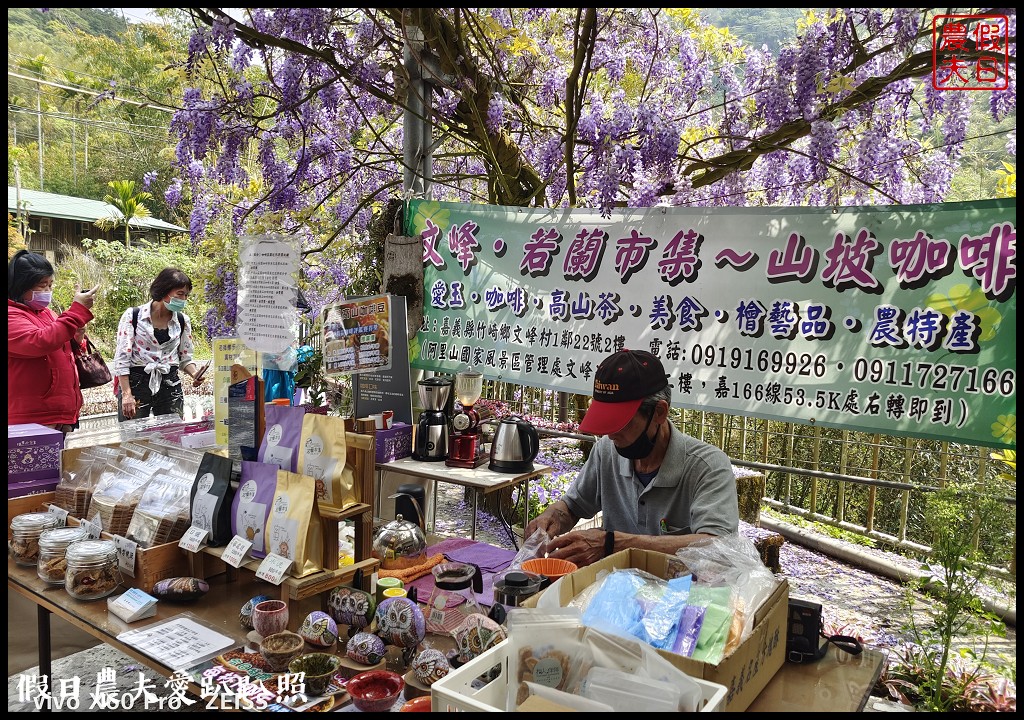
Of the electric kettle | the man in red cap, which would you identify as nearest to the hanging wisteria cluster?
the electric kettle

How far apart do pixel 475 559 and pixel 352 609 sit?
28.5 inches

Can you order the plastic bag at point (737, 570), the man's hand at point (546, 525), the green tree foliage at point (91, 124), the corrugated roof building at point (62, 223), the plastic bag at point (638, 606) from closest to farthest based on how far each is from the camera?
1. the plastic bag at point (638, 606)
2. the plastic bag at point (737, 570)
3. the man's hand at point (546, 525)
4. the corrugated roof building at point (62, 223)
5. the green tree foliage at point (91, 124)

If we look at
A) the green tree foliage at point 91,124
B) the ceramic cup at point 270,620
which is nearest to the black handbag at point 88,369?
the ceramic cup at point 270,620

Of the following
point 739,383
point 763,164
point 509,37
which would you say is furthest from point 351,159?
point 739,383

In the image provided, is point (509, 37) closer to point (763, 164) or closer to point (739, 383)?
point (763, 164)

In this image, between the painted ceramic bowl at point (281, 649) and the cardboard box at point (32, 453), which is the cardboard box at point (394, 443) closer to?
the cardboard box at point (32, 453)

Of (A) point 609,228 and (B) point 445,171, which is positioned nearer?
(A) point 609,228

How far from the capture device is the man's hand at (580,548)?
2152 mm

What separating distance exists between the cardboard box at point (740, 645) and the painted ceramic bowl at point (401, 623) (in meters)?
0.46

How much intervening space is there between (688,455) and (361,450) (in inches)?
46.0

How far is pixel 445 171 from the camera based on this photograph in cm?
658

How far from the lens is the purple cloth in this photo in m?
2.18

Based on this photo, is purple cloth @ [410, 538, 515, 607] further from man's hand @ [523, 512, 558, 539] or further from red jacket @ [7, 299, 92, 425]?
red jacket @ [7, 299, 92, 425]

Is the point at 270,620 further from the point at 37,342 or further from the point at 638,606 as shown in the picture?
the point at 37,342
